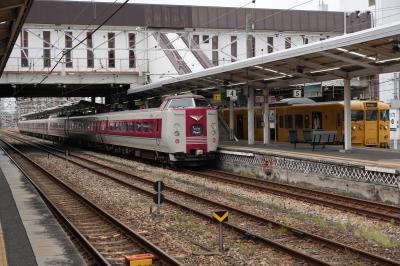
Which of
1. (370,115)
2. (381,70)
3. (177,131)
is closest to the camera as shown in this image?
(381,70)

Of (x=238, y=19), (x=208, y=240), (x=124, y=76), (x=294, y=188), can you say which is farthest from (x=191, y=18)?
(x=208, y=240)

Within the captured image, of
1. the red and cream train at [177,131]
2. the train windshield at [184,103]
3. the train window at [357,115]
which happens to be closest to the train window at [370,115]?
the train window at [357,115]

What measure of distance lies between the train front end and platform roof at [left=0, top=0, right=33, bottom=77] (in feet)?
23.0

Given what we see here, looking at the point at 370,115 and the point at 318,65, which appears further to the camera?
the point at 370,115

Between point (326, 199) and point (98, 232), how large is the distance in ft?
21.7

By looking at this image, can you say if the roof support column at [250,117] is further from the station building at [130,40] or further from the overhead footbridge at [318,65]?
the station building at [130,40]

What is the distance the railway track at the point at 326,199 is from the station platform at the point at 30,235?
6.54 meters

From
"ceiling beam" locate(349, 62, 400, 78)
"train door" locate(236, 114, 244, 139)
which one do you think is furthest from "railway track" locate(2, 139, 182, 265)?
"train door" locate(236, 114, 244, 139)

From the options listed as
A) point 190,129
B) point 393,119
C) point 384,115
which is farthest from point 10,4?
point 384,115

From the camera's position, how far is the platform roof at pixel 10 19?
34.1ft

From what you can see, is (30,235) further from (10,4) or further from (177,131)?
(177,131)

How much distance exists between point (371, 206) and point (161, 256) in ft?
22.0

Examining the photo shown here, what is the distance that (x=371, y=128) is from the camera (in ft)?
83.5

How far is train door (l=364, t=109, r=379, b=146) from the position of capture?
25.3 m
